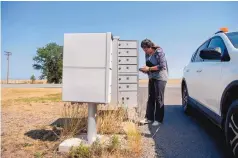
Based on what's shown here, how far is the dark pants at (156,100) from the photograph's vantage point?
6055 mm

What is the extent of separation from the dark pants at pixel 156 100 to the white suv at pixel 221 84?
0.72 m

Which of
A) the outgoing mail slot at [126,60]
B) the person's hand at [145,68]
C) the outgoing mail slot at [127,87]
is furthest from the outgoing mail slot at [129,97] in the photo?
the person's hand at [145,68]

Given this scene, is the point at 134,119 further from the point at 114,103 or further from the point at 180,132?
the point at 180,132

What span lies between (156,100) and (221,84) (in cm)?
226

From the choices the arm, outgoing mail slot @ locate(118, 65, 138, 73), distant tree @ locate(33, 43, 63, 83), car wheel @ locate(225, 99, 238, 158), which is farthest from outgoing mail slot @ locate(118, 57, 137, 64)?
distant tree @ locate(33, 43, 63, 83)

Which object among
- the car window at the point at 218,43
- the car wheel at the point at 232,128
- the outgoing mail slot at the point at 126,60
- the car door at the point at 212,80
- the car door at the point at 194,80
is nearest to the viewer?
the car wheel at the point at 232,128

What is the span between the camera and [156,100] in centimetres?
612

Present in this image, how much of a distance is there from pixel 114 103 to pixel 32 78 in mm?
68133

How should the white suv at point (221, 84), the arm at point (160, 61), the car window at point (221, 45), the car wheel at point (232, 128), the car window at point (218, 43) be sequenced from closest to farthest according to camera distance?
the car wheel at point (232, 128)
the white suv at point (221, 84)
the car window at point (221, 45)
the car window at point (218, 43)
the arm at point (160, 61)

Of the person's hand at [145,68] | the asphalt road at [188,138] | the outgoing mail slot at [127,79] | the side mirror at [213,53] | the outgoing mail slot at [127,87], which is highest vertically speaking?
the side mirror at [213,53]

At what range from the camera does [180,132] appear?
546 centimetres

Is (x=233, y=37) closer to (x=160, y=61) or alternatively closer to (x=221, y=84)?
(x=221, y=84)

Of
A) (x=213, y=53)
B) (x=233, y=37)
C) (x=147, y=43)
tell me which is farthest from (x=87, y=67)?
(x=233, y=37)

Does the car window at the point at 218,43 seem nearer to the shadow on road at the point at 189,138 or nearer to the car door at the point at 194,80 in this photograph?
the car door at the point at 194,80
